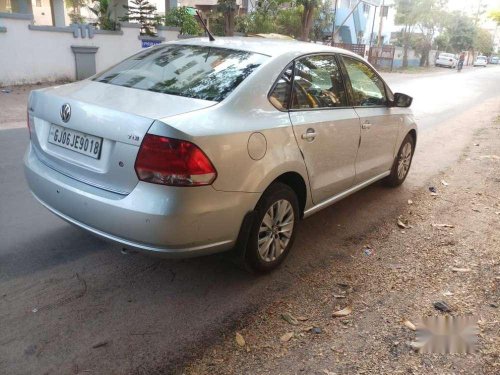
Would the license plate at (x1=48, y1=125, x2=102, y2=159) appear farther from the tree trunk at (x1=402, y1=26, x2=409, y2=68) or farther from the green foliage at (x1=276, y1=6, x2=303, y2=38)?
the tree trunk at (x1=402, y1=26, x2=409, y2=68)

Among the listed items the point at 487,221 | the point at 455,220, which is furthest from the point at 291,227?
the point at 487,221

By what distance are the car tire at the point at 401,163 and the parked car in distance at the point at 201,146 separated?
4.93ft

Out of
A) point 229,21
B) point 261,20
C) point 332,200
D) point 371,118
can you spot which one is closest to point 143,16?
point 229,21

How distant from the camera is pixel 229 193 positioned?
283 cm

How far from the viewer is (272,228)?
338cm

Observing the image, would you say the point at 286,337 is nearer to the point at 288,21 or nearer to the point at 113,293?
the point at 113,293

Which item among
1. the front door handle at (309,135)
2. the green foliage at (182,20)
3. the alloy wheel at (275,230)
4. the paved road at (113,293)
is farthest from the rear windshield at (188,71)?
the green foliage at (182,20)

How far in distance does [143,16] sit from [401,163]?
14.1 metres

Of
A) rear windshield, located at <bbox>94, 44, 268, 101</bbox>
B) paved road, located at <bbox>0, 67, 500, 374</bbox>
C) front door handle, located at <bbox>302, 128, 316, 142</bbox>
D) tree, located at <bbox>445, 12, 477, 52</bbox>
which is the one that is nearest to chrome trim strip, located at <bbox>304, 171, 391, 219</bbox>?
paved road, located at <bbox>0, 67, 500, 374</bbox>

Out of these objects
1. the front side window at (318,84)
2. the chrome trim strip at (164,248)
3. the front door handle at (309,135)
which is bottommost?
the chrome trim strip at (164,248)

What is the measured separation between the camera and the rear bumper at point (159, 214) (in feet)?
8.61

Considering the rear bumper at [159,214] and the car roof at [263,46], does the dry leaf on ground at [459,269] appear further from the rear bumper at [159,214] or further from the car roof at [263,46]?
the car roof at [263,46]

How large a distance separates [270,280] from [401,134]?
8.90ft

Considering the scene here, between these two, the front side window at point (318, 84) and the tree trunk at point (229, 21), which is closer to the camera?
the front side window at point (318, 84)
